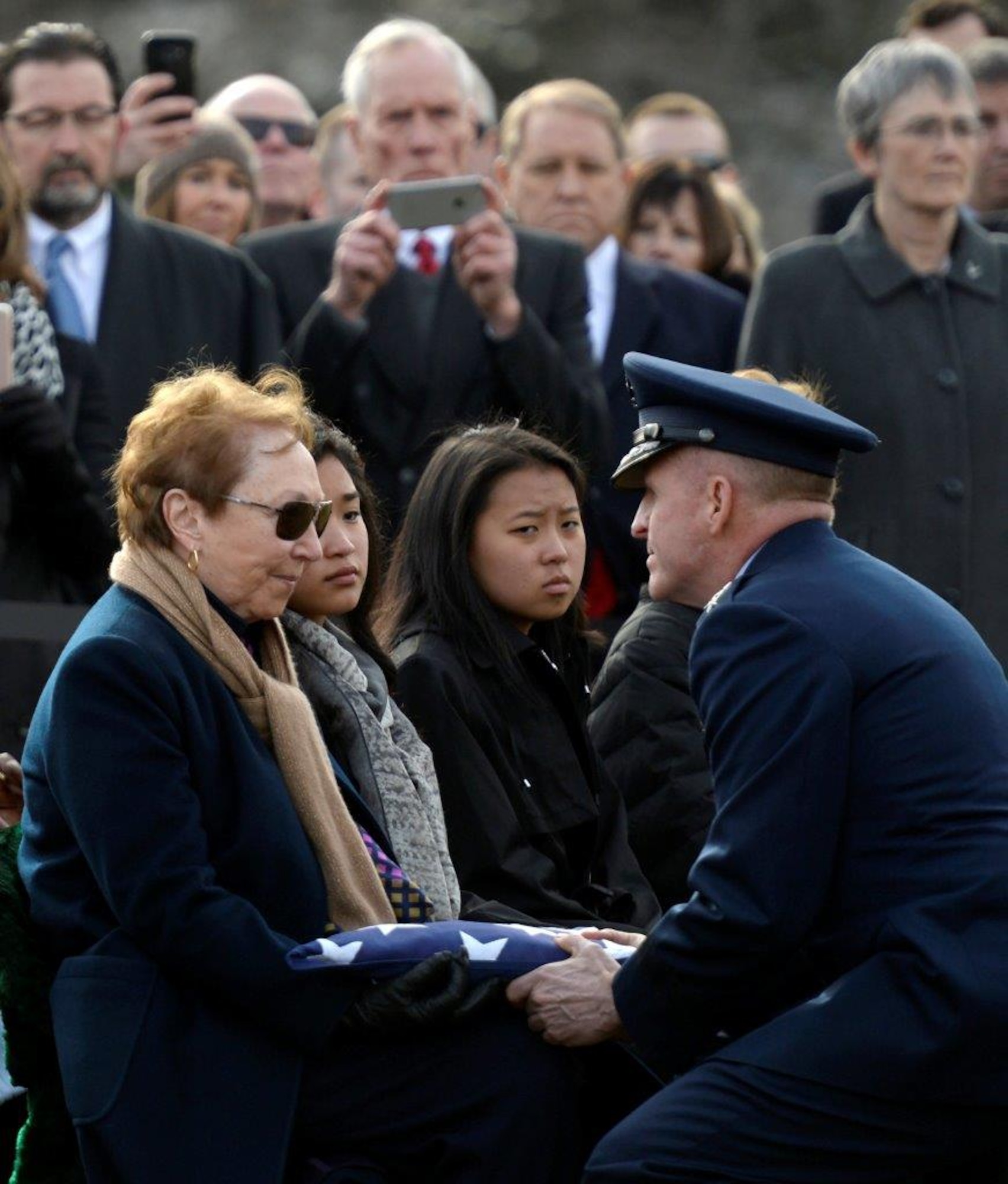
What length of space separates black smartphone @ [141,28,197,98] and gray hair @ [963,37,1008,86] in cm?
265

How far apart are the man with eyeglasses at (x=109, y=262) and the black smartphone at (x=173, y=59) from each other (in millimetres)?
708

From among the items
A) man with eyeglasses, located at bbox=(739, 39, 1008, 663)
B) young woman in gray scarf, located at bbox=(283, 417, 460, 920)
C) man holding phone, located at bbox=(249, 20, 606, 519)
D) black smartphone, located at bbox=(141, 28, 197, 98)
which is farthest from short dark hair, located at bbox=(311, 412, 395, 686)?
black smartphone, located at bbox=(141, 28, 197, 98)

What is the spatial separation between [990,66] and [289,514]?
4.90m

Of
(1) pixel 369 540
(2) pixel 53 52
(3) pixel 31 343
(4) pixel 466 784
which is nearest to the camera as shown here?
(4) pixel 466 784

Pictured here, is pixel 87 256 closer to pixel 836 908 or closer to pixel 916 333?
pixel 916 333

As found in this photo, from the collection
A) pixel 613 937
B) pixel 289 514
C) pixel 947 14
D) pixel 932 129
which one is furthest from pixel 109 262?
pixel 947 14

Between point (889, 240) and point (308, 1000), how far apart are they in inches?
152

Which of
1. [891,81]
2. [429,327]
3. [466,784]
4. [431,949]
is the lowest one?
[431,949]

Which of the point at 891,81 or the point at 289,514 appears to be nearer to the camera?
the point at 289,514

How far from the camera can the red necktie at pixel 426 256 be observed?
24.6ft

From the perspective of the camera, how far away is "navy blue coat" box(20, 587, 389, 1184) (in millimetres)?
4527

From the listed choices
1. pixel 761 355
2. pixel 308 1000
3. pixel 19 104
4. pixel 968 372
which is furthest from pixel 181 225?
pixel 308 1000

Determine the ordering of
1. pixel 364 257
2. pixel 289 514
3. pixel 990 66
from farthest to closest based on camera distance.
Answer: pixel 990 66 → pixel 364 257 → pixel 289 514

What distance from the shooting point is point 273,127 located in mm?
9828
